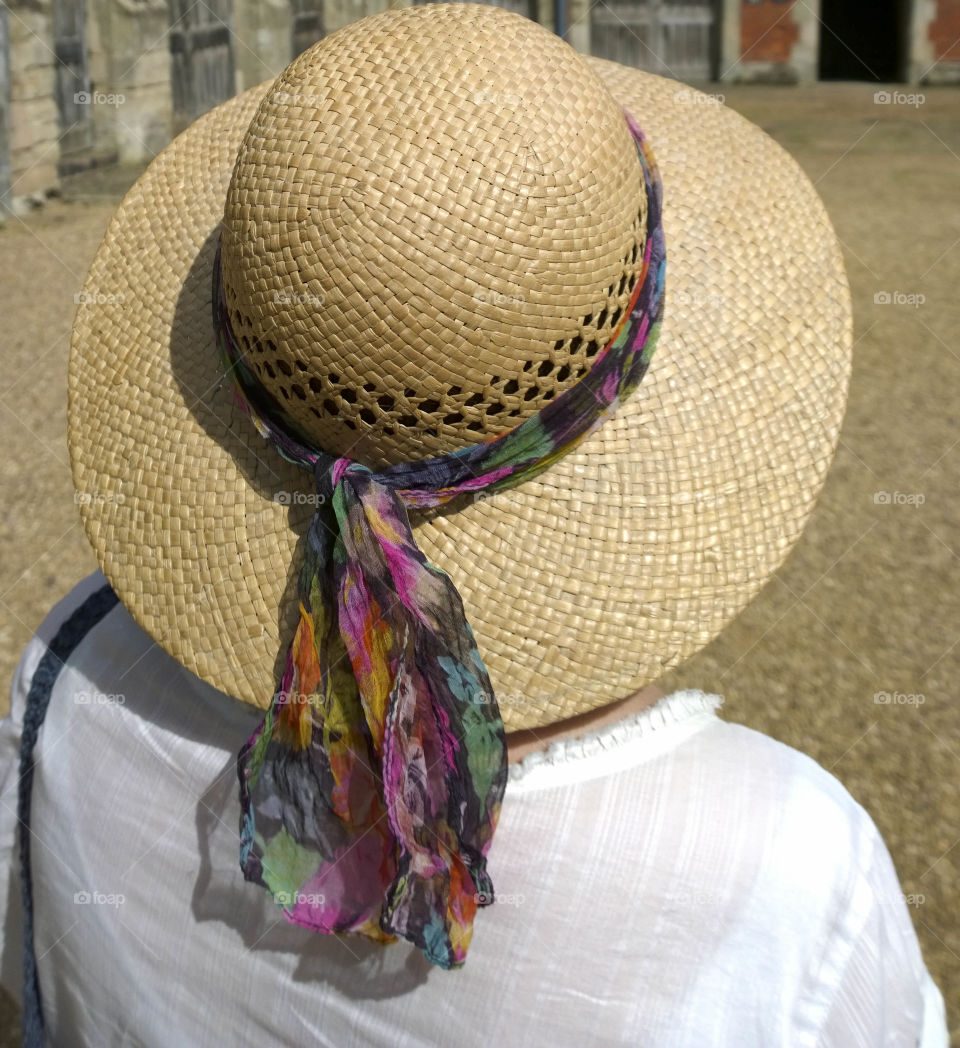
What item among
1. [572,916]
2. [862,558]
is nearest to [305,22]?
[862,558]

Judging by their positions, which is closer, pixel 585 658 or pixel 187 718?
pixel 585 658

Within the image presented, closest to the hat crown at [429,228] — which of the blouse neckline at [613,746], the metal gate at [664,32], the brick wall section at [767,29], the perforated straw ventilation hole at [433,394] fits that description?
the perforated straw ventilation hole at [433,394]

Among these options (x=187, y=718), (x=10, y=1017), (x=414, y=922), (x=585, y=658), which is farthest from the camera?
(x=10, y=1017)

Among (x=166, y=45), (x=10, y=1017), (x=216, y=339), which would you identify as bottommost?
(x=10, y=1017)

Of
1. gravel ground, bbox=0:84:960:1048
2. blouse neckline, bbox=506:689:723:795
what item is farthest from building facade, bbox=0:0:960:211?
blouse neckline, bbox=506:689:723:795

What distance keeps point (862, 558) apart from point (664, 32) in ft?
36.9

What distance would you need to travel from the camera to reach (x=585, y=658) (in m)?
1.20

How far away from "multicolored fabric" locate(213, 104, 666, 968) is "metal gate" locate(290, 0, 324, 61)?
9982 millimetres

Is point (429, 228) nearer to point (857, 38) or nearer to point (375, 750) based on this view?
point (375, 750)

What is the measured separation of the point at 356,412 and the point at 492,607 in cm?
27

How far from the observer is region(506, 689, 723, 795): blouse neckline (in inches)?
44.9

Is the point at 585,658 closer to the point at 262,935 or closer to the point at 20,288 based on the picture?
the point at 262,935

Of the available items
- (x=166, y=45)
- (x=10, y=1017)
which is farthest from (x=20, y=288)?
(x=10, y=1017)

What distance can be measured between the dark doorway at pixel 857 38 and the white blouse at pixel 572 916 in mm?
16237
